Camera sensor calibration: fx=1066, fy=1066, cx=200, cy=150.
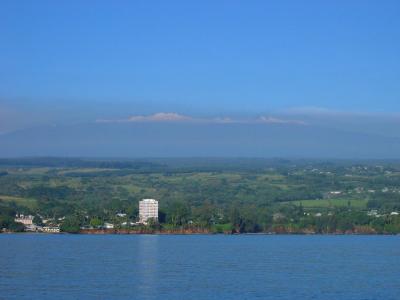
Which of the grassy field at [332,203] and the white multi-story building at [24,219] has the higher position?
the grassy field at [332,203]

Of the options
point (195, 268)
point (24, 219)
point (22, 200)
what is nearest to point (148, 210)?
point (24, 219)

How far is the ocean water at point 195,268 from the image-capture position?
121 ft

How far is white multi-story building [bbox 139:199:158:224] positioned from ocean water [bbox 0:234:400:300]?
367 inches

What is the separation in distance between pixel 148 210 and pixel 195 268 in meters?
33.2

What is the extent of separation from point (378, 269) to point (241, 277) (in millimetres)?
8639

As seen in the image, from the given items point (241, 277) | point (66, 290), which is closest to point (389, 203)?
point (241, 277)

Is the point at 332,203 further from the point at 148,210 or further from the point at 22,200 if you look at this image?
the point at 22,200

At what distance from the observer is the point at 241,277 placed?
41844mm

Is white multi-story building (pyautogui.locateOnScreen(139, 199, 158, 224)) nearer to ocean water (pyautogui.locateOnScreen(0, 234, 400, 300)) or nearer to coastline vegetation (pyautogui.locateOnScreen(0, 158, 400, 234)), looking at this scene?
coastline vegetation (pyautogui.locateOnScreen(0, 158, 400, 234))

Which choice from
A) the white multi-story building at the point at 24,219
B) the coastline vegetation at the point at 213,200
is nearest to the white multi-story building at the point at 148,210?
the coastline vegetation at the point at 213,200

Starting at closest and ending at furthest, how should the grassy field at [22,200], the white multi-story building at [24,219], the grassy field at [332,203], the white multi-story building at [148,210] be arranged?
the white multi-story building at [24,219], the white multi-story building at [148,210], the grassy field at [22,200], the grassy field at [332,203]

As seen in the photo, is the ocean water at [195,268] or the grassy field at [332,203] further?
the grassy field at [332,203]

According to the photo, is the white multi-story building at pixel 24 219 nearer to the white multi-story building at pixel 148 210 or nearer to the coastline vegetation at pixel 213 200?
the coastline vegetation at pixel 213 200

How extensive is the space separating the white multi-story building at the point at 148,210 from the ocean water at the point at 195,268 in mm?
9327
